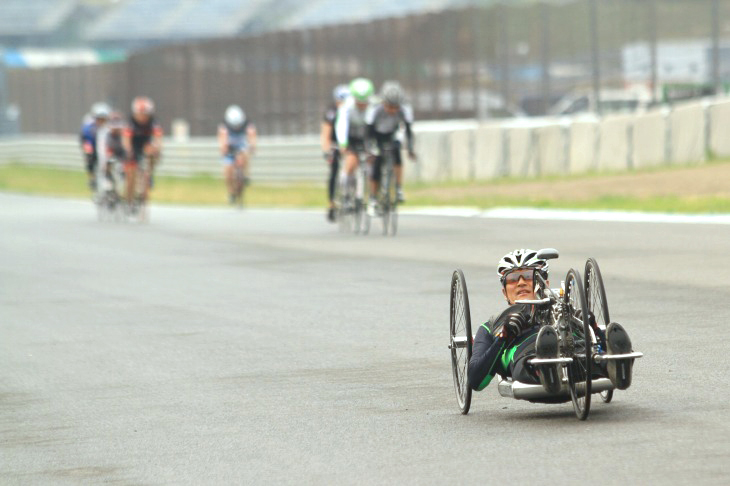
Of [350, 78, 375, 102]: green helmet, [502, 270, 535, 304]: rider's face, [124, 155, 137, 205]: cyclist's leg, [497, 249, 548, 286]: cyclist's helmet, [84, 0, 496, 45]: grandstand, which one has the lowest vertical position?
[124, 155, 137, 205]: cyclist's leg

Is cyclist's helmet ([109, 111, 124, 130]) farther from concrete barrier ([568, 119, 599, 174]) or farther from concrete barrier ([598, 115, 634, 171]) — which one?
concrete barrier ([598, 115, 634, 171])

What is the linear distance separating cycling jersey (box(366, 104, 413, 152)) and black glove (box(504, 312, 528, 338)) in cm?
1330

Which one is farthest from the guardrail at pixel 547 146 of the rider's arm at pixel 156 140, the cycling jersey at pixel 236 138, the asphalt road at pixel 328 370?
the asphalt road at pixel 328 370

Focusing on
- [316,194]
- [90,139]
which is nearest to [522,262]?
[90,139]

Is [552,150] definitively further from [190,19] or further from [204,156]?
[190,19]

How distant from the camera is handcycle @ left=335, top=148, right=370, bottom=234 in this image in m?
21.4

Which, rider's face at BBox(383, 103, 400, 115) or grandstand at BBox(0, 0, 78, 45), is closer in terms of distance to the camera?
rider's face at BBox(383, 103, 400, 115)

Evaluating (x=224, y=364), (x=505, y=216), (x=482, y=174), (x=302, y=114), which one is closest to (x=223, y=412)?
(x=224, y=364)

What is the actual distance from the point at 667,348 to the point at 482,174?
21788 mm

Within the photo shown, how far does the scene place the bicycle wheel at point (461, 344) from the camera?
7.69 m

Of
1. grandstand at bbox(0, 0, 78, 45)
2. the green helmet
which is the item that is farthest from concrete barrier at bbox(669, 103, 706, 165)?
grandstand at bbox(0, 0, 78, 45)

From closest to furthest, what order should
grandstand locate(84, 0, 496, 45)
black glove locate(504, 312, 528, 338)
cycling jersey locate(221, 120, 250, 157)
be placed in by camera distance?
black glove locate(504, 312, 528, 338)
cycling jersey locate(221, 120, 250, 157)
grandstand locate(84, 0, 496, 45)


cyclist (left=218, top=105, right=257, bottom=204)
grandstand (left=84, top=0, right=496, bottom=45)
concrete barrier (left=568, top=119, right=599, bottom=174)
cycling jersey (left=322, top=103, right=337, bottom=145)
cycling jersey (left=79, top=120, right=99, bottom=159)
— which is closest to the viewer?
cycling jersey (left=322, top=103, right=337, bottom=145)

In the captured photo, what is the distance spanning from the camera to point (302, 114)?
4103cm
